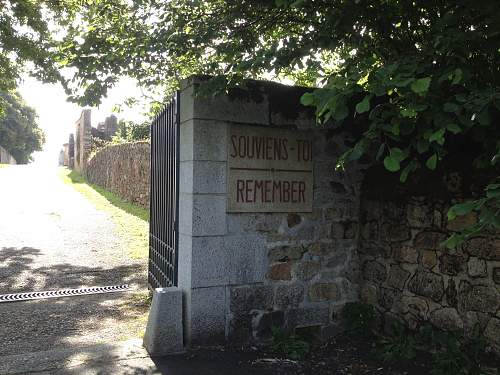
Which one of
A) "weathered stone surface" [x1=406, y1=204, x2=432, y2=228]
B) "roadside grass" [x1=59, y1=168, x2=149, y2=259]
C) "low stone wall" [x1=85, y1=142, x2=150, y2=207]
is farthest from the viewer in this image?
"low stone wall" [x1=85, y1=142, x2=150, y2=207]

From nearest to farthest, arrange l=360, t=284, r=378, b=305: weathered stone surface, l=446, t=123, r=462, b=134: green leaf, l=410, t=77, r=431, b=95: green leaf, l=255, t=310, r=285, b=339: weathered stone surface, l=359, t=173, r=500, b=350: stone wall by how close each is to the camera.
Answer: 1. l=410, t=77, r=431, b=95: green leaf
2. l=446, t=123, r=462, b=134: green leaf
3. l=359, t=173, r=500, b=350: stone wall
4. l=255, t=310, r=285, b=339: weathered stone surface
5. l=360, t=284, r=378, b=305: weathered stone surface

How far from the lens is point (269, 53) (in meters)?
3.22

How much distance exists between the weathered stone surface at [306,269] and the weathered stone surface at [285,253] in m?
0.09

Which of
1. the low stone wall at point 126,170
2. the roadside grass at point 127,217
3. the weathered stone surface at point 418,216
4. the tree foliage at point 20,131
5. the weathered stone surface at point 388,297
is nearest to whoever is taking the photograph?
the weathered stone surface at point 418,216

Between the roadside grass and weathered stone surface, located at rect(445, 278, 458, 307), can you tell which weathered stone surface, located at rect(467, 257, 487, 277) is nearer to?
weathered stone surface, located at rect(445, 278, 458, 307)

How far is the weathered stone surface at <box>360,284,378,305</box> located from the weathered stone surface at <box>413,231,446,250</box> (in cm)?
70

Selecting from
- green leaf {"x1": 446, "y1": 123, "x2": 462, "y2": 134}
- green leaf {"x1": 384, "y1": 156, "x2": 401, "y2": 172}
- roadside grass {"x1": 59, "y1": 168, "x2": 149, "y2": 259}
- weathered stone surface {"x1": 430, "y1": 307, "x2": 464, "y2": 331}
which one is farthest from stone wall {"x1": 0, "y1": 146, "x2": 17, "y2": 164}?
green leaf {"x1": 446, "y1": 123, "x2": 462, "y2": 134}

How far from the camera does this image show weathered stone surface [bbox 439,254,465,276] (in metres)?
3.57

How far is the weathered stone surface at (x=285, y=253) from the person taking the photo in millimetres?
4109

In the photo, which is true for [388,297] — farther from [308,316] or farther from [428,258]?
[308,316]

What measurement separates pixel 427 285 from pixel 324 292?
36.8 inches

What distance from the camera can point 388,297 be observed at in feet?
13.9

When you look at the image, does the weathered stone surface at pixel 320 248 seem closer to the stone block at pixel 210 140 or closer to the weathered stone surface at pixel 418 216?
the weathered stone surface at pixel 418 216

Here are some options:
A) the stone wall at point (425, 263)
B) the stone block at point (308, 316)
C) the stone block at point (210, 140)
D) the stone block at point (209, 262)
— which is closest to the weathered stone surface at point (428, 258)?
the stone wall at point (425, 263)
